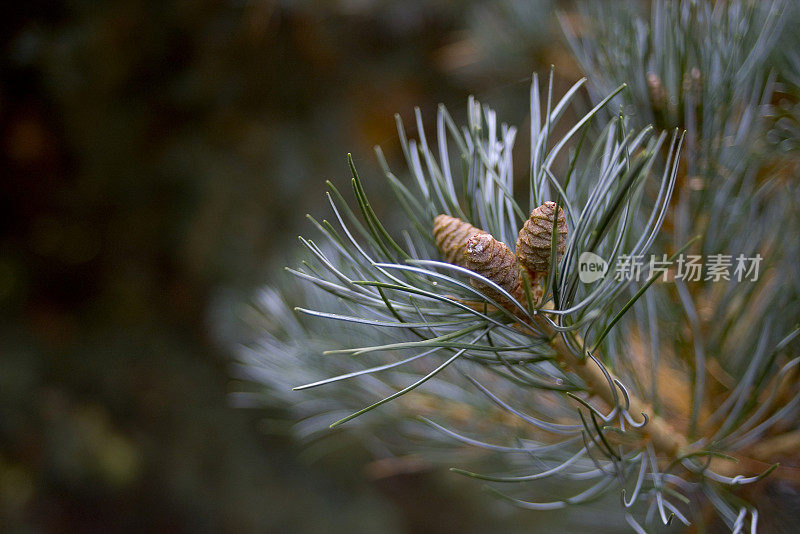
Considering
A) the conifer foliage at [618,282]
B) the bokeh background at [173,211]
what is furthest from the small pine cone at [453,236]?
the bokeh background at [173,211]

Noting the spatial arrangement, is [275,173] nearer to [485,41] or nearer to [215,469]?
[485,41]

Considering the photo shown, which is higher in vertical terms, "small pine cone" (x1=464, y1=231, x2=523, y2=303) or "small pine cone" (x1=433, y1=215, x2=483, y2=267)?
"small pine cone" (x1=433, y1=215, x2=483, y2=267)

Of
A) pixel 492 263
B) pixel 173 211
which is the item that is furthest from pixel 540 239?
pixel 173 211

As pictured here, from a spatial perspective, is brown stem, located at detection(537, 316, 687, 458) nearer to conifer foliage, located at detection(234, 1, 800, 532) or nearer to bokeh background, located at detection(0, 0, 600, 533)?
conifer foliage, located at detection(234, 1, 800, 532)

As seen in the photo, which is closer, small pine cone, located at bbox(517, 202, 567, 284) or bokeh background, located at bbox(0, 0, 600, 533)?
small pine cone, located at bbox(517, 202, 567, 284)

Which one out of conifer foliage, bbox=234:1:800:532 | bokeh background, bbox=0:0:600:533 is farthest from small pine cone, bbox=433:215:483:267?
bokeh background, bbox=0:0:600:533

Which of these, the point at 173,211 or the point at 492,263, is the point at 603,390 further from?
the point at 173,211

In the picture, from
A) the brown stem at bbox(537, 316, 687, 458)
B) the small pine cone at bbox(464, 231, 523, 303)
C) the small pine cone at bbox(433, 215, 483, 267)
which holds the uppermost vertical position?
the small pine cone at bbox(433, 215, 483, 267)
